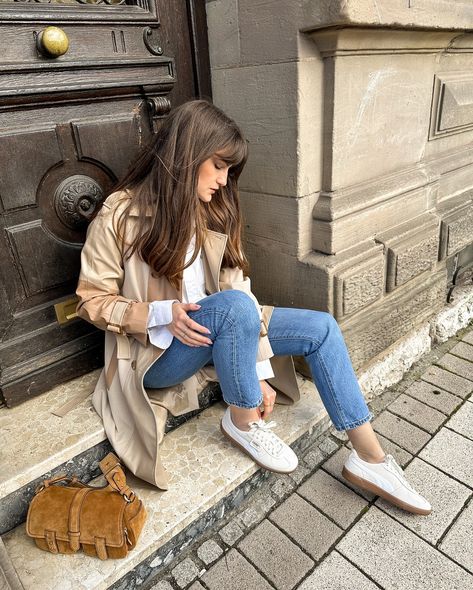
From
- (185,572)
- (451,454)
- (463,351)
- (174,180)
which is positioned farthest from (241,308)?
(463,351)

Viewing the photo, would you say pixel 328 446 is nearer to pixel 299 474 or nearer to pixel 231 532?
pixel 299 474

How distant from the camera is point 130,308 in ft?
5.64

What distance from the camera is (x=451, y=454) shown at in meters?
2.09

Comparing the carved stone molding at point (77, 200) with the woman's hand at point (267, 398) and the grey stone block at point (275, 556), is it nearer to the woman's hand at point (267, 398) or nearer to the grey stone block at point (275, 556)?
the woman's hand at point (267, 398)

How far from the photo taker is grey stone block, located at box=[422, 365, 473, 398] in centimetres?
250

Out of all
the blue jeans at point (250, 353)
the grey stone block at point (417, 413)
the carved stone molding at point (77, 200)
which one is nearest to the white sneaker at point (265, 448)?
the blue jeans at point (250, 353)

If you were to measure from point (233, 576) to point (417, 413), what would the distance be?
1.21 meters

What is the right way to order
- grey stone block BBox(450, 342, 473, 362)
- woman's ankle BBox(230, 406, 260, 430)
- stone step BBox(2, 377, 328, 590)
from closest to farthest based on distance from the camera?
stone step BBox(2, 377, 328, 590) < woman's ankle BBox(230, 406, 260, 430) < grey stone block BBox(450, 342, 473, 362)

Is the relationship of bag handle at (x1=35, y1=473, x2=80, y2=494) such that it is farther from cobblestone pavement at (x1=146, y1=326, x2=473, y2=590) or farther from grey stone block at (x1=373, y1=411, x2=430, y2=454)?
grey stone block at (x1=373, y1=411, x2=430, y2=454)

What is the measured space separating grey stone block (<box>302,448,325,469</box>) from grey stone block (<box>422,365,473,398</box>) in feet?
2.77

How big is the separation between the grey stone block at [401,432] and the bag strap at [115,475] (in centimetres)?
121

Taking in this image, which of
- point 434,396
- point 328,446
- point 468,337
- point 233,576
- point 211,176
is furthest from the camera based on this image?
point 468,337

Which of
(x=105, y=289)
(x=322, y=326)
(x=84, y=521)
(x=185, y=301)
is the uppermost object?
(x=105, y=289)

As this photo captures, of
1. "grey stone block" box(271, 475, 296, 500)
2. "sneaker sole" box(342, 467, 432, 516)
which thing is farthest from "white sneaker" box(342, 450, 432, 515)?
"grey stone block" box(271, 475, 296, 500)
